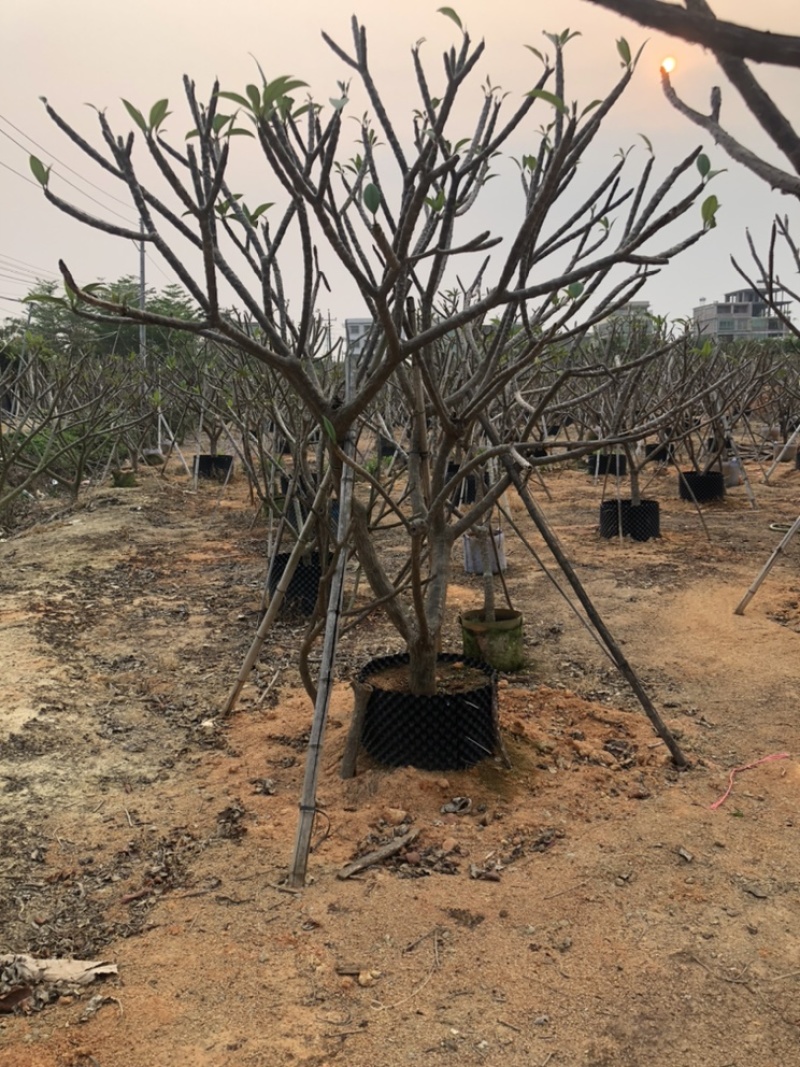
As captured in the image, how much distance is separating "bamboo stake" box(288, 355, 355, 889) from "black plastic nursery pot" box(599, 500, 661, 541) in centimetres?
543

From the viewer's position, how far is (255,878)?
2.49 metres

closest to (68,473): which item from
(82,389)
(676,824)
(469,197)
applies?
(82,389)

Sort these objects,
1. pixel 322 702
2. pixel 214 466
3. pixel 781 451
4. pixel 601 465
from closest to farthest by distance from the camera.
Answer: pixel 322 702 → pixel 781 451 → pixel 601 465 → pixel 214 466

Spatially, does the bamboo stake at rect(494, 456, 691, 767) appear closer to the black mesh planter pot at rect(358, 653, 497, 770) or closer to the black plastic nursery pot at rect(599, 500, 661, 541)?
the black mesh planter pot at rect(358, 653, 497, 770)

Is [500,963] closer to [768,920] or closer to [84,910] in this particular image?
[768,920]

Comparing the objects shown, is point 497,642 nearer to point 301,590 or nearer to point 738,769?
point 738,769

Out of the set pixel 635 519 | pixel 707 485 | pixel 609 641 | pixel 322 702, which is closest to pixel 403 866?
pixel 322 702

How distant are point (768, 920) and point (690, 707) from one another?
1757 millimetres

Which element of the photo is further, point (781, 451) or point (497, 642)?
point (781, 451)

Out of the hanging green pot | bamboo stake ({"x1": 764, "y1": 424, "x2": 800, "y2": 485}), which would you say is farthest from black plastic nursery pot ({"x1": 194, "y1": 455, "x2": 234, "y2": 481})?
the hanging green pot

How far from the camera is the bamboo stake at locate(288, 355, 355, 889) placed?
7.93 ft

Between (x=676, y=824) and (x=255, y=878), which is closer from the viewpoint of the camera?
(x=255, y=878)

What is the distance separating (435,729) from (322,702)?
62cm

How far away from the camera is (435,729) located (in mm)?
3090
